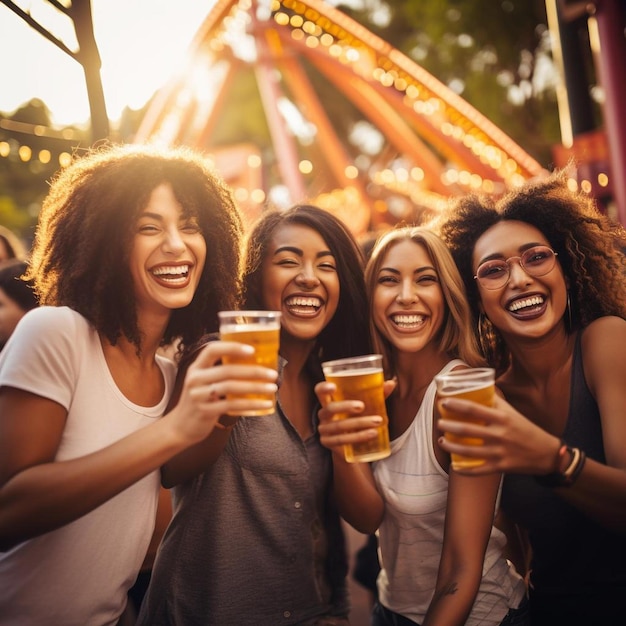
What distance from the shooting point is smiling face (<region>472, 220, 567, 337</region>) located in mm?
2650

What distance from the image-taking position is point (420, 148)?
1334cm

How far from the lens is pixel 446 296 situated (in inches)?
113

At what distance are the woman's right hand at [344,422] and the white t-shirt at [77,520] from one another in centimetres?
68

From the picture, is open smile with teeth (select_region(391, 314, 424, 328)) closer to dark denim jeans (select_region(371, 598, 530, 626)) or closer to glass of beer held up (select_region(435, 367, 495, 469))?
glass of beer held up (select_region(435, 367, 495, 469))

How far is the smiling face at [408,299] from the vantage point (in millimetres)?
2799

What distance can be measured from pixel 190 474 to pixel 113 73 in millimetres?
2436

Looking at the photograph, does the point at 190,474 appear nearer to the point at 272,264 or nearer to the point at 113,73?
the point at 272,264

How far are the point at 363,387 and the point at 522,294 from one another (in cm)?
104

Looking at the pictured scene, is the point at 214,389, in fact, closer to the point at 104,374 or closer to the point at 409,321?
the point at 104,374

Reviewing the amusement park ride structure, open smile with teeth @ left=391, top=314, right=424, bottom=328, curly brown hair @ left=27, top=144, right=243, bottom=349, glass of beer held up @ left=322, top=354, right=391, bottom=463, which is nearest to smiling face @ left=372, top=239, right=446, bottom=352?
open smile with teeth @ left=391, top=314, right=424, bottom=328

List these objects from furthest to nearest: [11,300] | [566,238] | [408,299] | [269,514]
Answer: [11,300], [566,238], [408,299], [269,514]

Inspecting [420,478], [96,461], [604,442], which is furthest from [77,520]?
[604,442]

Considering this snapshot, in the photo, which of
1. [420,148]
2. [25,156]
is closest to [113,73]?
[25,156]

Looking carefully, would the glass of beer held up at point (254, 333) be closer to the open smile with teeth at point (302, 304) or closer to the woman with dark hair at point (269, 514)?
the woman with dark hair at point (269, 514)
